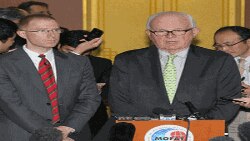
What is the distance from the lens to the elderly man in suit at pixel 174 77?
3.85 meters

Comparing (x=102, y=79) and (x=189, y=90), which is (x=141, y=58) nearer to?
(x=189, y=90)

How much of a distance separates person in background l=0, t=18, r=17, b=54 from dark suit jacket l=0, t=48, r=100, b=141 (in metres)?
0.50

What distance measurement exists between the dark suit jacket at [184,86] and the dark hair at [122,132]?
3.25 ft

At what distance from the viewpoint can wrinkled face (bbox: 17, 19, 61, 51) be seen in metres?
4.21

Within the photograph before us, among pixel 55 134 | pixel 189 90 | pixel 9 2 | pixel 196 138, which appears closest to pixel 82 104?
pixel 189 90

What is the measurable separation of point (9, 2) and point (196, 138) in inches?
205

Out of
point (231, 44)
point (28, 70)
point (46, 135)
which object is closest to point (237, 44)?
point (231, 44)

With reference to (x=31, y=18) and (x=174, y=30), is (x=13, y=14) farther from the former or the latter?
(x=174, y=30)

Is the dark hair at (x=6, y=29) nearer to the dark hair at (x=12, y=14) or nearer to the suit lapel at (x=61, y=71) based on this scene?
the dark hair at (x=12, y=14)

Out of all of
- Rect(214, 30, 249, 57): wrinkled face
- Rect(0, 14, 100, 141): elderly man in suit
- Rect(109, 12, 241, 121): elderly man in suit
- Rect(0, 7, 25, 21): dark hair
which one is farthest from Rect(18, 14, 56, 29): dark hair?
Rect(214, 30, 249, 57): wrinkled face

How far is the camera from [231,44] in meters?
Result: 5.34

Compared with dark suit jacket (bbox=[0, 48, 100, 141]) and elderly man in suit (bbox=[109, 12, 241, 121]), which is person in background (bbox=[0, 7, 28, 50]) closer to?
dark suit jacket (bbox=[0, 48, 100, 141])

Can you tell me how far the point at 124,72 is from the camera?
4.01 meters

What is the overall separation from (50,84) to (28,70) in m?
0.18
